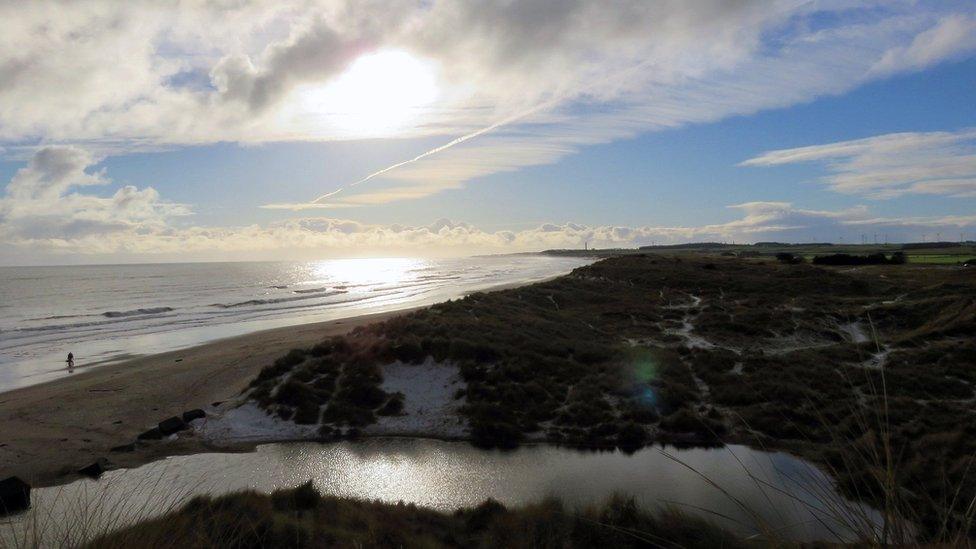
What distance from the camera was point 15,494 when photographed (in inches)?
502

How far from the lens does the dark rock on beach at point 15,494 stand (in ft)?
41.2

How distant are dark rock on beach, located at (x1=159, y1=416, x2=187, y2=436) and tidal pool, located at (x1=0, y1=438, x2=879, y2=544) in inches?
86.3

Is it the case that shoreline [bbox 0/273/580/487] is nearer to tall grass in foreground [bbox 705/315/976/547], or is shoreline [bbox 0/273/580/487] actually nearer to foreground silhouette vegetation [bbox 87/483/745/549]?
foreground silhouette vegetation [bbox 87/483/745/549]

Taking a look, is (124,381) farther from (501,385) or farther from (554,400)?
(554,400)

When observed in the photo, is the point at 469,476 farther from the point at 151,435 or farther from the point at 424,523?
the point at 151,435

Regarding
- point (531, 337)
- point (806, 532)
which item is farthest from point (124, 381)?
point (806, 532)

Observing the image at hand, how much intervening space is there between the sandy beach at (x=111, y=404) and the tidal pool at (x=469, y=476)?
1981mm

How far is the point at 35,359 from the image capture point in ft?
119

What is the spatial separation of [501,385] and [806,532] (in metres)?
11.4

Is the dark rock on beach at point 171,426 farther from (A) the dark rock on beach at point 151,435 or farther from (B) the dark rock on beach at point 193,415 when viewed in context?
(B) the dark rock on beach at point 193,415

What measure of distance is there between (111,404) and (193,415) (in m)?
5.06

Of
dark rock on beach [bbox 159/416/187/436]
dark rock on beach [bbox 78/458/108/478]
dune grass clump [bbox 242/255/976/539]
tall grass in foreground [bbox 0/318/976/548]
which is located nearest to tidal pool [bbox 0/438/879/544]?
dark rock on beach [bbox 78/458/108/478]

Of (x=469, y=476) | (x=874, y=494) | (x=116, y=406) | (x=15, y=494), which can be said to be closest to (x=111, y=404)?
(x=116, y=406)

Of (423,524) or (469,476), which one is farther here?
(469,476)
